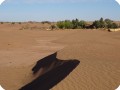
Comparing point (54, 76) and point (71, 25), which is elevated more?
point (54, 76)

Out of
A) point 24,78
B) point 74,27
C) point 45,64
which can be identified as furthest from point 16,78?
point 74,27

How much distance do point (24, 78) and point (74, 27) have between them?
33984 millimetres

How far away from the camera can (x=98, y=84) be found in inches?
287

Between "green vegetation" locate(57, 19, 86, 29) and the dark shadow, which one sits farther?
"green vegetation" locate(57, 19, 86, 29)

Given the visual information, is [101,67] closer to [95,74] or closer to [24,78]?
[95,74]

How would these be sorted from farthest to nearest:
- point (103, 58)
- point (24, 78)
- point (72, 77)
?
point (24, 78) → point (103, 58) → point (72, 77)

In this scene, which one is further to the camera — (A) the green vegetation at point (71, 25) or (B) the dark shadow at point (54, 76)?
(A) the green vegetation at point (71, 25)

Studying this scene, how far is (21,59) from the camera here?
14.4m

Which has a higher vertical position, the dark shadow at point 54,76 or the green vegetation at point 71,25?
the dark shadow at point 54,76

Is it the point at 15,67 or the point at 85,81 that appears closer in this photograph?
the point at 85,81

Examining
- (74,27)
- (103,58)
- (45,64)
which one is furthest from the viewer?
(74,27)

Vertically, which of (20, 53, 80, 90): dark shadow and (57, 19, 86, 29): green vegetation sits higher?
(20, 53, 80, 90): dark shadow

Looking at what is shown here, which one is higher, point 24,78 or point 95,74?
point 95,74

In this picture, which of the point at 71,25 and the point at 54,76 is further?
the point at 71,25
